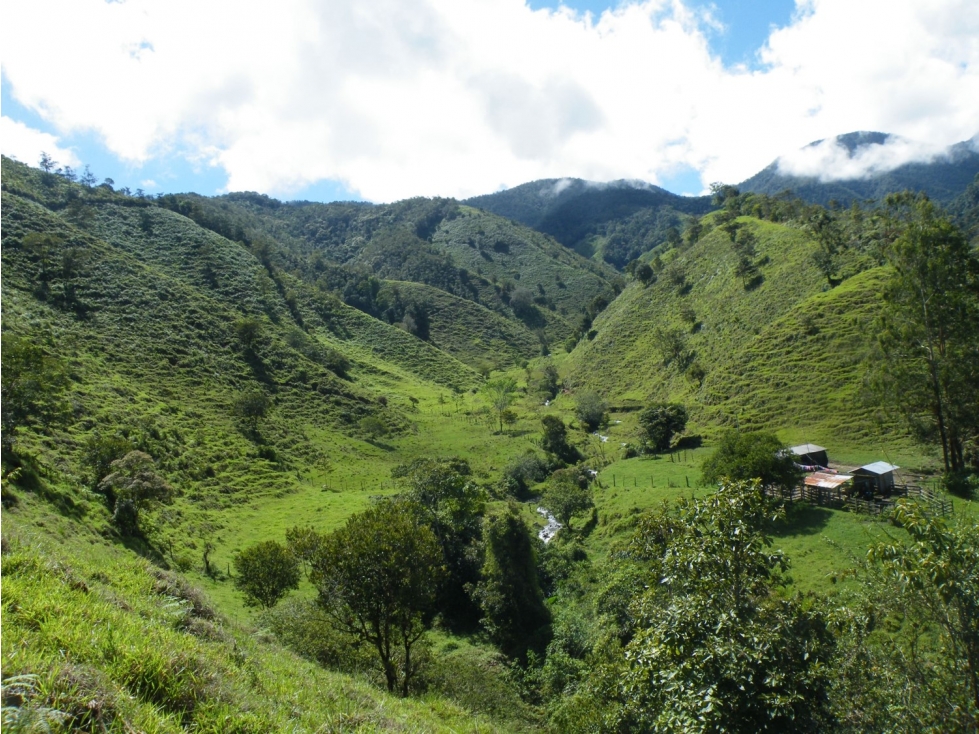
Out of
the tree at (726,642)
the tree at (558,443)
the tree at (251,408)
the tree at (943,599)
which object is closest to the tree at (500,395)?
the tree at (558,443)

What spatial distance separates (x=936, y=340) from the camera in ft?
112

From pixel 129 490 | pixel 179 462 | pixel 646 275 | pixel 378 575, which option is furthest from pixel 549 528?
pixel 646 275

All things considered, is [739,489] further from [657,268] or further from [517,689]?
[657,268]

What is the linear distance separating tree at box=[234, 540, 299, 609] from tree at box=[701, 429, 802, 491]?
85.9 ft

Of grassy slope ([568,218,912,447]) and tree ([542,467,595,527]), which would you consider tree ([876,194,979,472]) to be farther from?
tree ([542,467,595,527])

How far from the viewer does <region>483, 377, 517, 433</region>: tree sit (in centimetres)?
8950

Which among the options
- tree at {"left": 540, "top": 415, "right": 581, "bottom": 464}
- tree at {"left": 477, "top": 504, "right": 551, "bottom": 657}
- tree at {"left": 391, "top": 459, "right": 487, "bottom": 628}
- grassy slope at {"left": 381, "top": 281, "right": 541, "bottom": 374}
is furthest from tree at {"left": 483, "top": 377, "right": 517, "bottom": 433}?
tree at {"left": 477, "top": 504, "right": 551, "bottom": 657}

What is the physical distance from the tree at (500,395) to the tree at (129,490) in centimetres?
5415

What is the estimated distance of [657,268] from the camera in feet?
384

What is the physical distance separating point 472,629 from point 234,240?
138 metres

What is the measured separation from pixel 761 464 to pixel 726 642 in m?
28.0

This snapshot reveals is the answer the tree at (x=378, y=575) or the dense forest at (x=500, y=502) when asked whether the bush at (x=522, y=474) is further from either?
the tree at (x=378, y=575)

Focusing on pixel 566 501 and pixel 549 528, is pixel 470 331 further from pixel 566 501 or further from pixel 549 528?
pixel 566 501

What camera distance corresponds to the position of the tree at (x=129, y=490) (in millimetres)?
31878
